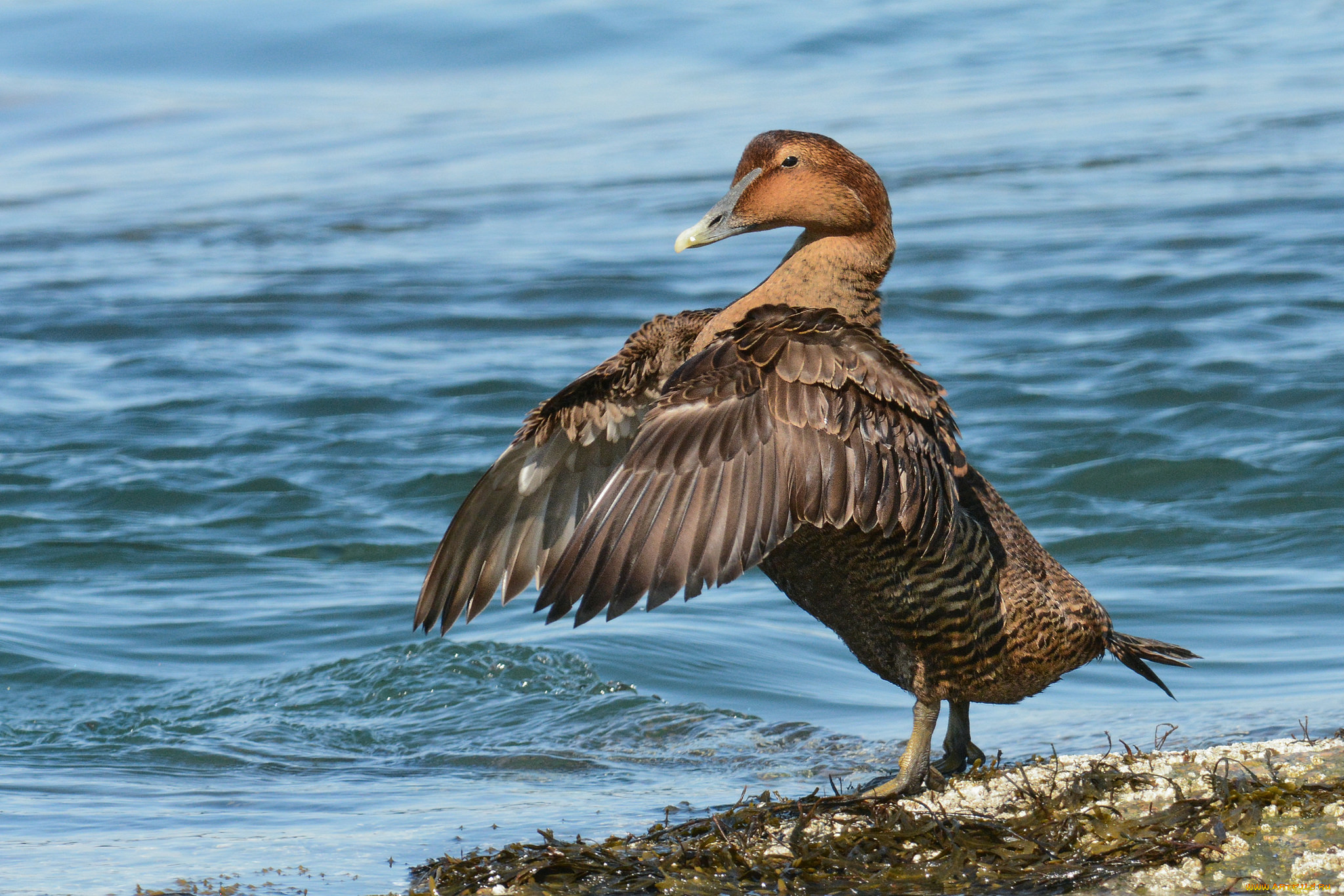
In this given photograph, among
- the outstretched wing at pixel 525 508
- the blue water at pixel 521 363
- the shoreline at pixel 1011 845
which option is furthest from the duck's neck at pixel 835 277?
the blue water at pixel 521 363

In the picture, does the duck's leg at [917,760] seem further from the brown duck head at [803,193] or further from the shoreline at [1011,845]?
the brown duck head at [803,193]

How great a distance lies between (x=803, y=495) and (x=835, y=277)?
80 centimetres

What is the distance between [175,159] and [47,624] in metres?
11.1

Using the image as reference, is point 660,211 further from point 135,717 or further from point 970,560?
point 970,560

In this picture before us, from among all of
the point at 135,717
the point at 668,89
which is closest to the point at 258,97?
the point at 668,89

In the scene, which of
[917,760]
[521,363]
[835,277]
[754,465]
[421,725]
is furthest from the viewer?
[521,363]

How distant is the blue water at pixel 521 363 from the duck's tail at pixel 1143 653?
1.50 ft

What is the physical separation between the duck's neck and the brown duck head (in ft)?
0.12

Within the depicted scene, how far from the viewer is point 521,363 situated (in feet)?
34.8

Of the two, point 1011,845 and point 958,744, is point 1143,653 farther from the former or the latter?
point 1011,845

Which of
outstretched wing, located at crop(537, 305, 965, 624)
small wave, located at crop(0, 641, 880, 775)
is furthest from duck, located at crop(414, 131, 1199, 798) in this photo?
small wave, located at crop(0, 641, 880, 775)

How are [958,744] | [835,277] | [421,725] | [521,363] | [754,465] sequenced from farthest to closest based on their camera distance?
1. [521,363]
2. [421,725]
3. [958,744]
4. [835,277]
5. [754,465]

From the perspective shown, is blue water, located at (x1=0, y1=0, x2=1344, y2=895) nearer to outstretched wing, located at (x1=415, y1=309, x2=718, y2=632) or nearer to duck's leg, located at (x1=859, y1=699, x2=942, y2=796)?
outstretched wing, located at (x1=415, y1=309, x2=718, y2=632)

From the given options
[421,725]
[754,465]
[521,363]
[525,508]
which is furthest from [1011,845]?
[521,363]
